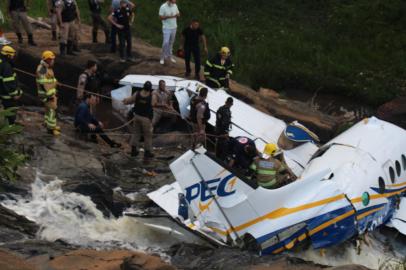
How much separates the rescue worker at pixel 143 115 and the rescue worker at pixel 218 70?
293 centimetres

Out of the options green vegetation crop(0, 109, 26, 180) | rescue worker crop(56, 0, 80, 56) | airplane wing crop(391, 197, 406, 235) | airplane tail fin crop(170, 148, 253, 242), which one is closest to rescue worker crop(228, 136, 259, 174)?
airplane tail fin crop(170, 148, 253, 242)

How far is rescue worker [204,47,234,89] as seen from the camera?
1833 centimetres

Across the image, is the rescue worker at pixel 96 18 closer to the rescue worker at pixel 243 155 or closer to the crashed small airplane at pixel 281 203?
the rescue worker at pixel 243 155

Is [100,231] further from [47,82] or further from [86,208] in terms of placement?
[47,82]

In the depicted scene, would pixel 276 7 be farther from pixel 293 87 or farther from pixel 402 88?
pixel 402 88

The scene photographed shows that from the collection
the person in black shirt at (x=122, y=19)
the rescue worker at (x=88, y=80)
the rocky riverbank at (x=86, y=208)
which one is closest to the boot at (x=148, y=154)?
the rocky riverbank at (x=86, y=208)

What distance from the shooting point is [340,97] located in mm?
25891

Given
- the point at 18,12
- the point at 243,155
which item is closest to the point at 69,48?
the point at 18,12

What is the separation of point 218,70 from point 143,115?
328 cm

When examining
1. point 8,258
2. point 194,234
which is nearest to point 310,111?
point 194,234

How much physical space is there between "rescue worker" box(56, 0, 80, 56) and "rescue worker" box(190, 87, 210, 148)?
507 cm

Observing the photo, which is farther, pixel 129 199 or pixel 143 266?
pixel 129 199

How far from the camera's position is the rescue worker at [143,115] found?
15.7 metres

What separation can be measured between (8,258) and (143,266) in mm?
1990
